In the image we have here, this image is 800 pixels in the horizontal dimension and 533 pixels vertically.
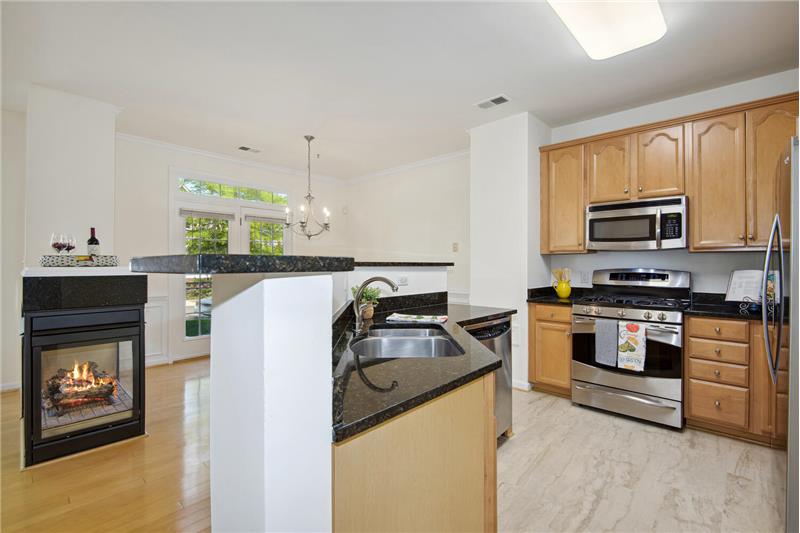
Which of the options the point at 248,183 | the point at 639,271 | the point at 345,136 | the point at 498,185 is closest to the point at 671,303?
the point at 639,271

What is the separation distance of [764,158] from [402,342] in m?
2.85

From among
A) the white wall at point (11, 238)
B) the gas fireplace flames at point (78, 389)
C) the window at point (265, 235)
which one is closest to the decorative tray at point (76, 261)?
the gas fireplace flames at point (78, 389)

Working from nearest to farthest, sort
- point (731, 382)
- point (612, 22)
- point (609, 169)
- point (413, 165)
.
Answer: point (612, 22) → point (731, 382) → point (609, 169) → point (413, 165)

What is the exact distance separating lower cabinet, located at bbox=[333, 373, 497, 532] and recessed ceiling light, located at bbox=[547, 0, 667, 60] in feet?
6.38

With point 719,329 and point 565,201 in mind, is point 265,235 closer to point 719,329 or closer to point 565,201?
point 565,201

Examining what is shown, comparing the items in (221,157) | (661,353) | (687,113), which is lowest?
(661,353)

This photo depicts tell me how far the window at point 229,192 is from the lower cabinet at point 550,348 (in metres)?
3.89

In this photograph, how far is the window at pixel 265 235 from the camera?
5.25m

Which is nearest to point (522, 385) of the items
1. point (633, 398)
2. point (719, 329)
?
point (633, 398)

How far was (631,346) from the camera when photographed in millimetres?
2830

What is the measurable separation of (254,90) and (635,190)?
325cm

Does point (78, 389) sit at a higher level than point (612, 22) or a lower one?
lower

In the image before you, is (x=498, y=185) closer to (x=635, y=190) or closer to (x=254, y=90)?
(x=635, y=190)

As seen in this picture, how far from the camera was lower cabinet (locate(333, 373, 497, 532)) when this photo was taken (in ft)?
2.54
